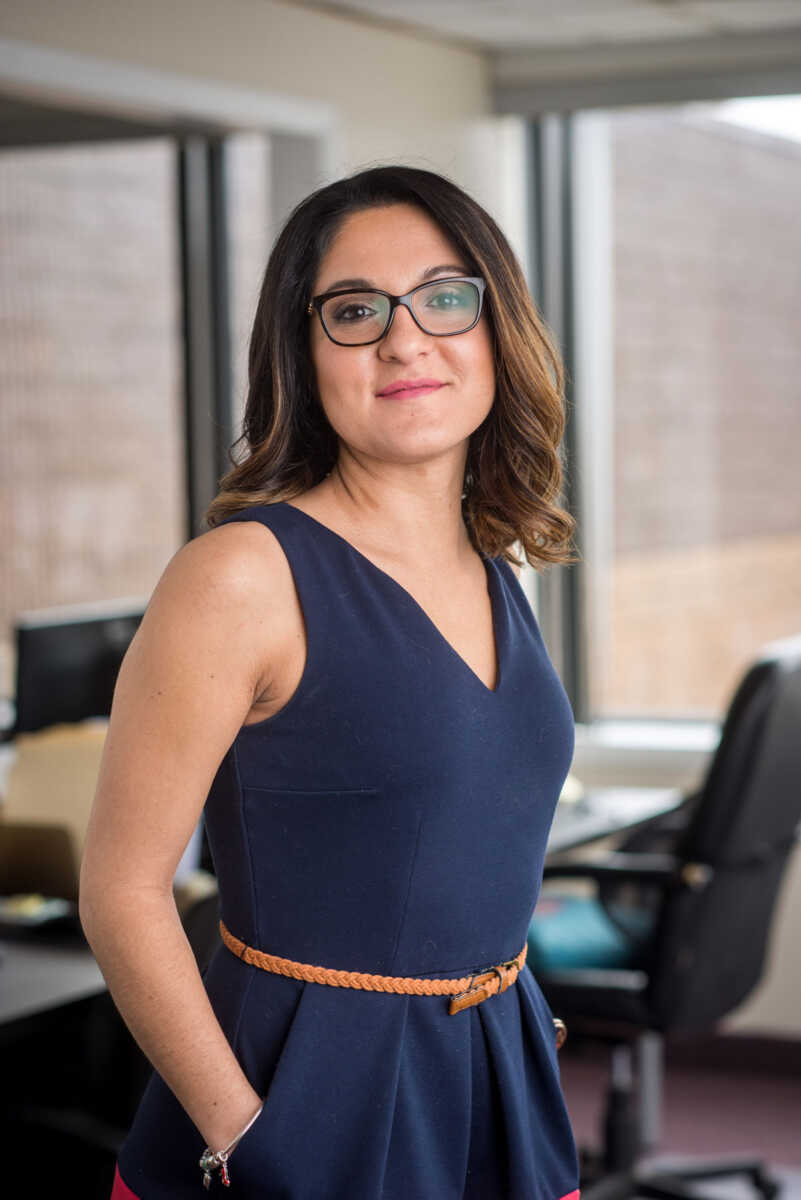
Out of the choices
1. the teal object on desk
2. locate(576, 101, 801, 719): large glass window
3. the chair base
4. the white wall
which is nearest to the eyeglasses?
the white wall

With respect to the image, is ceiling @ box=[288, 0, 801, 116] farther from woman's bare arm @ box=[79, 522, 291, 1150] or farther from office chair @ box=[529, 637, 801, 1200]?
woman's bare arm @ box=[79, 522, 291, 1150]

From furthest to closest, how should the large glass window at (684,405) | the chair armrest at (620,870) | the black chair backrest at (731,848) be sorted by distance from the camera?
1. the large glass window at (684,405)
2. the chair armrest at (620,870)
3. the black chair backrest at (731,848)

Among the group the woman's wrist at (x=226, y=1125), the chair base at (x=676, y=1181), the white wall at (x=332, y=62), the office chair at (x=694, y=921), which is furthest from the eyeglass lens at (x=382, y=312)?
the chair base at (x=676, y=1181)

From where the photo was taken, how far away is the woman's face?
130 cm

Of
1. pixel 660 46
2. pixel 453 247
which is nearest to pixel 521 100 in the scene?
pixel 660 46

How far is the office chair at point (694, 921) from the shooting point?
3.06 metres

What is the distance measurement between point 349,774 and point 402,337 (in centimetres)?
36

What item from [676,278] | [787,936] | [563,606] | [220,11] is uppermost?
[220,11]

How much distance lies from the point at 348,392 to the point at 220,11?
2509 millimetres

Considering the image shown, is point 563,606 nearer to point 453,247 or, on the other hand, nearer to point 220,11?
point 220,11

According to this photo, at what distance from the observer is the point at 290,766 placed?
121 centimetres

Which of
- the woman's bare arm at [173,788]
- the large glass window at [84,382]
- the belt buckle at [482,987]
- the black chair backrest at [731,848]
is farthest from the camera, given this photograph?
the large glass window at [84,382]

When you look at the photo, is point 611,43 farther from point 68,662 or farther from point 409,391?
point 409,391

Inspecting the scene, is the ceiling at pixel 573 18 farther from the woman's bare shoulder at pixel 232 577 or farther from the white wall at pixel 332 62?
the woman's bare shoulder at pixel 232 577
